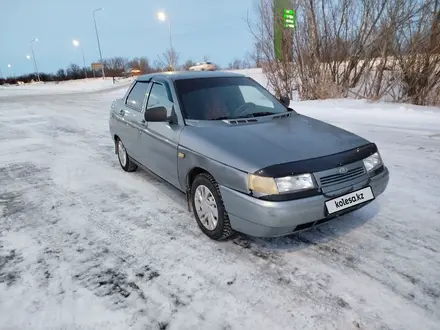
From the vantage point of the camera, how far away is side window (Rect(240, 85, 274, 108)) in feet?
12.8

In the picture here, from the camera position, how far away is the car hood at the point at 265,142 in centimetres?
263

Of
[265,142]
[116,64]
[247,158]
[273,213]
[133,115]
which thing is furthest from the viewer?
[116,64]

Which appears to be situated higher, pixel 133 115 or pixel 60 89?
pixel 60 89

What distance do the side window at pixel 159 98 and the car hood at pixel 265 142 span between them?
548 millimetres

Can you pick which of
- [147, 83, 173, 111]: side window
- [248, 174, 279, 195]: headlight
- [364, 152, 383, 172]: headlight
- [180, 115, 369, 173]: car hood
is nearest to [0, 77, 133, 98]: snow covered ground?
[147, 83, 173, 111]: side window

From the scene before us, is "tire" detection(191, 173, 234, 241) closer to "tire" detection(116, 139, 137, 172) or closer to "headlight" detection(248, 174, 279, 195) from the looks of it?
"headlight" detection(248, 174, 279, 195)

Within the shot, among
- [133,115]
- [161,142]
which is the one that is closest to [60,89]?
[133,115]

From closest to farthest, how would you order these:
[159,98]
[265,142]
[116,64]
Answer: [265,142] → [159,98] → [116,64]

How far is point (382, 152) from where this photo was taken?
5.50 metres

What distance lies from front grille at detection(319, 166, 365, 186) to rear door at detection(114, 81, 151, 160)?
258 cm

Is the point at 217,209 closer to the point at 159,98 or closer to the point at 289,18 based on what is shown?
the point at 159,98

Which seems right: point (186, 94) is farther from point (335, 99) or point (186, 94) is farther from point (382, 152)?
point (335, 99)

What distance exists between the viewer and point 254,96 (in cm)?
402

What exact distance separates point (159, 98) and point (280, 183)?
2.10 m
